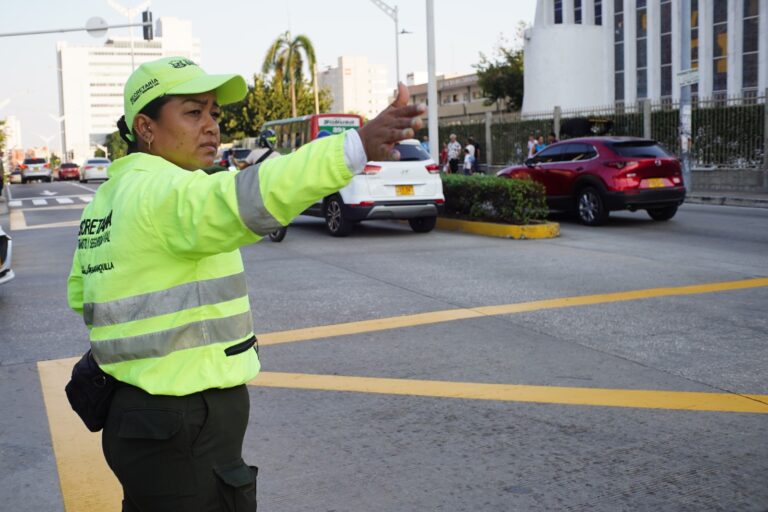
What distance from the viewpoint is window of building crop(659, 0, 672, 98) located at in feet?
127

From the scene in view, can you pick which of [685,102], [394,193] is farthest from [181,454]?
[685,102]

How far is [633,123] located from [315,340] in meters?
22.2

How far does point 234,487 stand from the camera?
2.12 meters

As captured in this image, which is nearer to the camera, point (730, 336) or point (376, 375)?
point (376, 375)

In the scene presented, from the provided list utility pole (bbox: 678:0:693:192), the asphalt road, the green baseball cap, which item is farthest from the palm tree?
the green baseball cap

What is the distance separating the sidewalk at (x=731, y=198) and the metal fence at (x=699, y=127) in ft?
5.39

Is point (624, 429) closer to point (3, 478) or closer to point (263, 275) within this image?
point (3, 478)

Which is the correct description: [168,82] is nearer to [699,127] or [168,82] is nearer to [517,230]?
[517,230]

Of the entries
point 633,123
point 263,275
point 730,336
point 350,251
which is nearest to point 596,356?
point 730,336

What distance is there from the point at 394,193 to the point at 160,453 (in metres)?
11.8

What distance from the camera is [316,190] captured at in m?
1.89

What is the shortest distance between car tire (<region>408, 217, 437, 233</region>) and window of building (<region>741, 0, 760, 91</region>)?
80.7 feet

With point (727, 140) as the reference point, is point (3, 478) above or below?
below

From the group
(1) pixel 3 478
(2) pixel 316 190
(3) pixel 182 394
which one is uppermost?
(2) pixel 316 190
